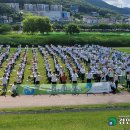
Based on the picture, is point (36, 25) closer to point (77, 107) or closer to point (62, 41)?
point (62, 41)

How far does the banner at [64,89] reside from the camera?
31627 millimetres

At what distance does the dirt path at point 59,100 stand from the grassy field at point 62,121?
9.55 feet

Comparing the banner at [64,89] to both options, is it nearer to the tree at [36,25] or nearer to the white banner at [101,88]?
the white banner at [101,88]

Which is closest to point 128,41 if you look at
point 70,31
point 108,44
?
point 108,44

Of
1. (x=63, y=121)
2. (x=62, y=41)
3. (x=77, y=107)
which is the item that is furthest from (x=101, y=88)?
(x=62, y=41)

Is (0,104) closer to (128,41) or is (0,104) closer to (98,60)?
(98,60)

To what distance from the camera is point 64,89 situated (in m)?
A: 32.0

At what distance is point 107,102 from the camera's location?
29.4 metres

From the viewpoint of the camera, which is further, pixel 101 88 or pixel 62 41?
pixel 62 41

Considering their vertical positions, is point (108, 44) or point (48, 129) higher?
point (48, 129)

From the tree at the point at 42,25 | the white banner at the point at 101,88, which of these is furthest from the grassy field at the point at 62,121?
the tree at the point at 42,25

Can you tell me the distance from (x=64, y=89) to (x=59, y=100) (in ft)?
7.57

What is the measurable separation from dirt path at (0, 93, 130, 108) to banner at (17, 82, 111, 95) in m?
0.89

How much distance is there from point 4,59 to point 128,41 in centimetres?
4070
